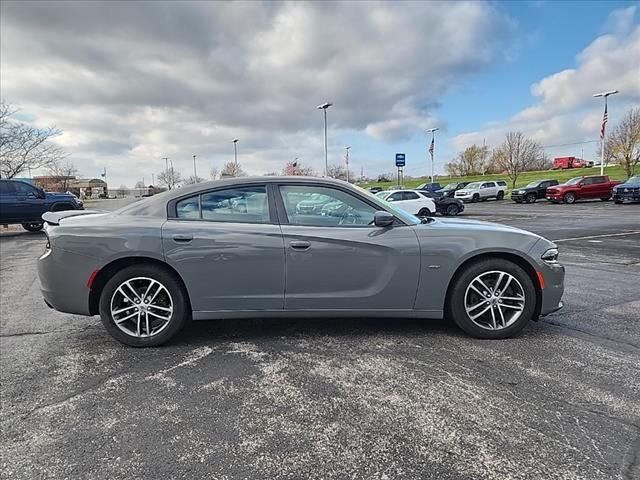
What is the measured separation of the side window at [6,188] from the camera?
45.3 feet

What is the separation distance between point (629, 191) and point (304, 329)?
2797 centimetres

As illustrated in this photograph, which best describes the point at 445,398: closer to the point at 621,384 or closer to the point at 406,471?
the point at 406,471

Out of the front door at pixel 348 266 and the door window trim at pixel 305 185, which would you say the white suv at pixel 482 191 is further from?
the front door at pixel 348 266

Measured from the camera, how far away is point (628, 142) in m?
37.6

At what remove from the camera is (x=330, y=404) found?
2576 millimetres

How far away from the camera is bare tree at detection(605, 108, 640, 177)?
37.0 metres

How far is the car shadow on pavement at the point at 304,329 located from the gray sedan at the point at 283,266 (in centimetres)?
26

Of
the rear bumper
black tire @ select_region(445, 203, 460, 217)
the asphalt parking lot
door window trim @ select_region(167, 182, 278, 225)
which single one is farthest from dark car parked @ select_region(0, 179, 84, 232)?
black tire @ select_region(445, 203, 460, 217)

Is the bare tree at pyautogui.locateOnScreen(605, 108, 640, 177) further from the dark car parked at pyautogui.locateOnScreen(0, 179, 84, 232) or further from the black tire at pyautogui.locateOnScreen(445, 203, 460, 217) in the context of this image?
the dark car parked at pyautogui.locateOnScreen(0, 179, 84, 232)

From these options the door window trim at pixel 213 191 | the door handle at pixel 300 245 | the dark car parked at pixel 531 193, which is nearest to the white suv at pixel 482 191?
the dark car parked at pixel 531 193

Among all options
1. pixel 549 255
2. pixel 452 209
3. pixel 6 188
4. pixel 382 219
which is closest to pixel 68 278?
pixel 382 219

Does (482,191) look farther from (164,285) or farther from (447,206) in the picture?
(164,285)

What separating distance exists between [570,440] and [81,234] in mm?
3737

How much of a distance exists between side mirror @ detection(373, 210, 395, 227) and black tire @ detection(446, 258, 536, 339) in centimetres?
79
